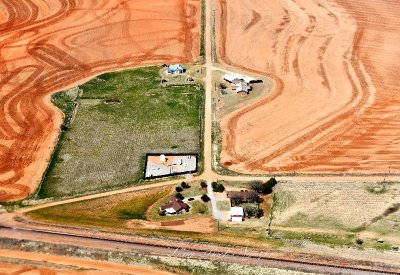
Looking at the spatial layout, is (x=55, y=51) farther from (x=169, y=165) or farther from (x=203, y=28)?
(x=169, y=165)

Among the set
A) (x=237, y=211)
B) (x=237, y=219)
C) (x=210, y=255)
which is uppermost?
(x=237, y=211)

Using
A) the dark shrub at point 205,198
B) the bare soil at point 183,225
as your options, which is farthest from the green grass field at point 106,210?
the dark shrub at point 205,198

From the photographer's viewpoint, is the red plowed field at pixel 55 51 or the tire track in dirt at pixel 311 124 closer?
the tire track in dirt at pixel 311 124

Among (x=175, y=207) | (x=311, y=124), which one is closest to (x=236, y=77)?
(x=311, y=124)

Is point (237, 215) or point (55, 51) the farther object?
point (55, 51)

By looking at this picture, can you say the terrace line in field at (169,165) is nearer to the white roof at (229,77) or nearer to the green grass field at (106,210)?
the green grass field at (106,210)

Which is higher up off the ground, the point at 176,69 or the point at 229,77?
the point at 176,69

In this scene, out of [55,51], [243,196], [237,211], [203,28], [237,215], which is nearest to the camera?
[237,215]
